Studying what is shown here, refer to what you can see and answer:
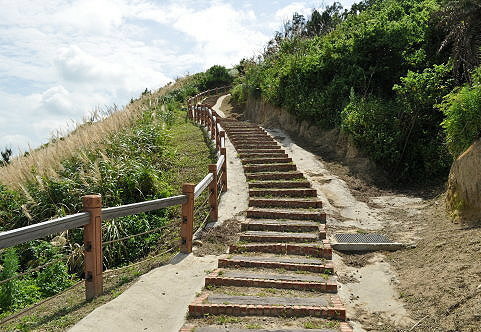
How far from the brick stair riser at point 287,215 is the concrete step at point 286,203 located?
1.78 feet

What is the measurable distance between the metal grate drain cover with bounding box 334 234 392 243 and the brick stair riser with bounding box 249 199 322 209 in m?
1.36

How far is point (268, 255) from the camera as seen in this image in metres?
6.89

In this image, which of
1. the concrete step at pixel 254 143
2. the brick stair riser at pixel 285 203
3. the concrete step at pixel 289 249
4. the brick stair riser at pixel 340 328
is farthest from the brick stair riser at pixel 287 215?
the concrete step at pixel 254 143

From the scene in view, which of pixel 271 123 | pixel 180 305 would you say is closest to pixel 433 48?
pixel 271 123

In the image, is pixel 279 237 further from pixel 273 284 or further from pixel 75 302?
pixel 75 302

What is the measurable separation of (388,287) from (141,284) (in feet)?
10.6

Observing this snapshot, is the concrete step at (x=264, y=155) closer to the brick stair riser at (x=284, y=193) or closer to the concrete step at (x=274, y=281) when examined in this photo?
the brick stair riser at (x=284, y=193)

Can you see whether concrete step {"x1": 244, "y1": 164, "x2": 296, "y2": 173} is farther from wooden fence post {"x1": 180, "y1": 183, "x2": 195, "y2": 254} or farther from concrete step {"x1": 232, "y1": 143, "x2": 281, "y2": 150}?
wooden fence post {"x1": 180, "y1": 183, "x2": 195, "y2": 254}

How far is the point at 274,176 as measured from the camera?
35.4 ft

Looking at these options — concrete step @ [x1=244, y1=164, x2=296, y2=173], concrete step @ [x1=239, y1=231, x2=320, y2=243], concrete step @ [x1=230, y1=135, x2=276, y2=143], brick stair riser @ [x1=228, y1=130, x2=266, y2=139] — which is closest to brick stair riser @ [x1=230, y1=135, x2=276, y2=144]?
concrete step @ [x1=230, y1=135, x2=276, y2=143]

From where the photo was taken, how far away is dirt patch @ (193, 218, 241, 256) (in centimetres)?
710

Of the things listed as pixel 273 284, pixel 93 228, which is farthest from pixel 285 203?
pixel 93 228

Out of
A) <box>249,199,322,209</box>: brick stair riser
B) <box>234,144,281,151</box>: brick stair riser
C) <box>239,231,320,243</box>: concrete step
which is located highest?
<box>234,144,281,151</box>: brick stair riser

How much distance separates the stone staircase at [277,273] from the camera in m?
4.79
